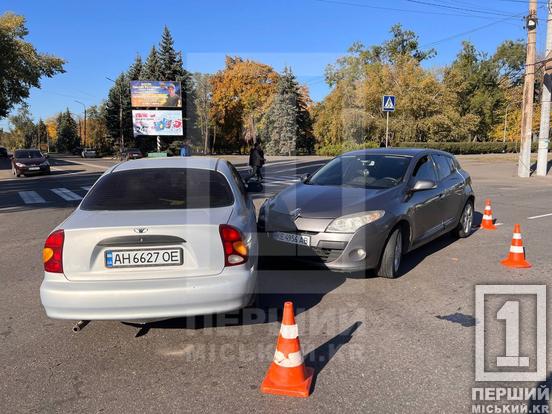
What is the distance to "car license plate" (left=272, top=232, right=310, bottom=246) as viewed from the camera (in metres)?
5.14

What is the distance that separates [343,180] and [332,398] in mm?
3862

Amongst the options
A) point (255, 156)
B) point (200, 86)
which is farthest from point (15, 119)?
point (255, 156)

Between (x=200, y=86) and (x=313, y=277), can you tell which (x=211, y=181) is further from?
(x=200, y=86)

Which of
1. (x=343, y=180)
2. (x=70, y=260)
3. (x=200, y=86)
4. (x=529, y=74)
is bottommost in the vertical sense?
(x=70, y=260)

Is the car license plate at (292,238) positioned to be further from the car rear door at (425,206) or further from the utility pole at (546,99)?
the utility pole at (546,99)

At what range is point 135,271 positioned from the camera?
3432 mm

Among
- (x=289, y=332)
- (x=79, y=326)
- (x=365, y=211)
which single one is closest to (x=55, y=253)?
(x=79, y=326)

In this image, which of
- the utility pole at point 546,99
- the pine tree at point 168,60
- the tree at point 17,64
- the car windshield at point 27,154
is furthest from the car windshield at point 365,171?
the pine tree at point 168,60

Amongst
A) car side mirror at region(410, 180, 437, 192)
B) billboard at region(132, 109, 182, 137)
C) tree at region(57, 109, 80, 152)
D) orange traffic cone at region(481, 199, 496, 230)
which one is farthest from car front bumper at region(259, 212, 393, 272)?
tree at region(57, 109, 80, 152)

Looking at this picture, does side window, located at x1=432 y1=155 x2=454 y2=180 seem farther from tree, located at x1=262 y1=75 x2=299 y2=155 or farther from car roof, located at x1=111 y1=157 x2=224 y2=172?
tree, located at x1=262 y1=75 x2=299 y2=155

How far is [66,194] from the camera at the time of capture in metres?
15.4

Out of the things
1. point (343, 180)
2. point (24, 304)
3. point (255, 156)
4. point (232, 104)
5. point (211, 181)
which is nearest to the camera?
point (211, 181)

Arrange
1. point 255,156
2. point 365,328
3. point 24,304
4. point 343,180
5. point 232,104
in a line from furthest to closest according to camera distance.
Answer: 1. point 232,104
2. point 255,156
3. point 343,180
4. point 24,304
5. point 365,328

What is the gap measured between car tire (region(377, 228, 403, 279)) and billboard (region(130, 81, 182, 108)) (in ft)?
114
